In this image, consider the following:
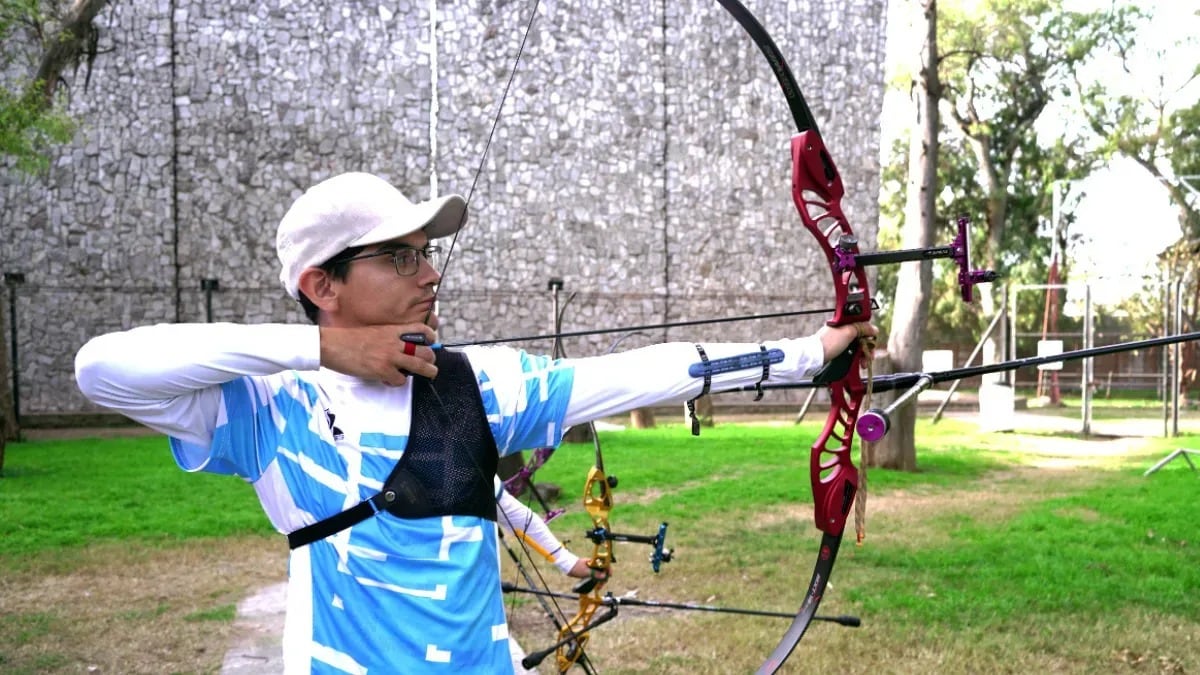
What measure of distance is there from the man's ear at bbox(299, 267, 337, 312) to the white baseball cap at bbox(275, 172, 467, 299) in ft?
0.04

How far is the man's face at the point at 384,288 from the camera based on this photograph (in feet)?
4.92

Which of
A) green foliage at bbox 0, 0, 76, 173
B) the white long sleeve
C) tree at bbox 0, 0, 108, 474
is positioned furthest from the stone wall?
the white long sleeve

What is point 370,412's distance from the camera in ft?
4.80

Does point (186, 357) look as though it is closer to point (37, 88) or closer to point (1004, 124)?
point (37, 88)

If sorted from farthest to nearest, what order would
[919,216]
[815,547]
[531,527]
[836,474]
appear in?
[919,216] < [815,547] < [531,527] < [836,474]

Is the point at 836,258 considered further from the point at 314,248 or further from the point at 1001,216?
the point at 1001,216

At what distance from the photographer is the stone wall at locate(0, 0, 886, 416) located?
12.6 m

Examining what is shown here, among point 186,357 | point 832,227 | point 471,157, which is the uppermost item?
point 471,157

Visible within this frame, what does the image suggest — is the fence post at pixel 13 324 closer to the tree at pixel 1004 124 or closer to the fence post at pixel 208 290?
the fence post at pixel 208 290

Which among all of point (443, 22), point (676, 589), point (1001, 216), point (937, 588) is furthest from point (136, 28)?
point (1001, 216)

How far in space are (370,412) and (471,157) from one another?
1281 centimetres

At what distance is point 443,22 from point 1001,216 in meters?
13.9

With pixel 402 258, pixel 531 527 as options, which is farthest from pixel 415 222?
pixel 531 527

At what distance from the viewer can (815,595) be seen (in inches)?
84.5
